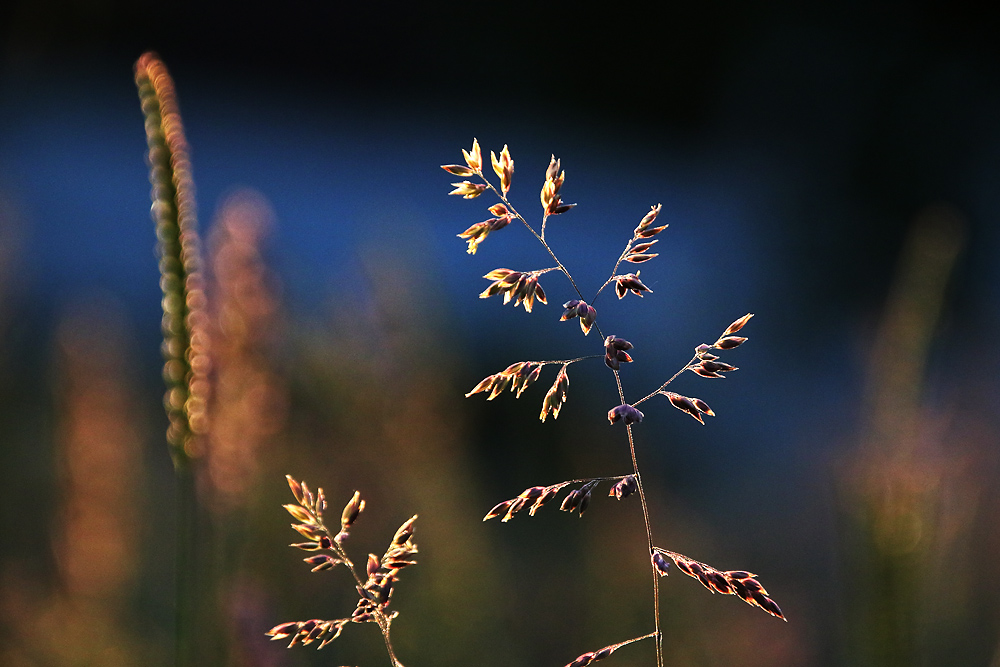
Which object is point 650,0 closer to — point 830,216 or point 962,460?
point 830,216

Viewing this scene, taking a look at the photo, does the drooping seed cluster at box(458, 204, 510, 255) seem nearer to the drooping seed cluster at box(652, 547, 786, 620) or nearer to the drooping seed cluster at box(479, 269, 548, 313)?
the drooping seed cluster at box(479, 269, 548, 313)

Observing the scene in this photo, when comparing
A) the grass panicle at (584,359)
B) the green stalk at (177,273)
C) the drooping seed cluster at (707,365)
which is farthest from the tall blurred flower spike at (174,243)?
the drooping seed cluster at (707,365)

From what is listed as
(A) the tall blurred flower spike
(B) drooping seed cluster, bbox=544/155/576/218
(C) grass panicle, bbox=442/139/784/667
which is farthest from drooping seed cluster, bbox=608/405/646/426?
(A) the tall blurred flower spike

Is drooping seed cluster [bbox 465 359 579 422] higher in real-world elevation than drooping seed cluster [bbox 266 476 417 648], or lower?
higher

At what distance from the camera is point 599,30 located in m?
5.94

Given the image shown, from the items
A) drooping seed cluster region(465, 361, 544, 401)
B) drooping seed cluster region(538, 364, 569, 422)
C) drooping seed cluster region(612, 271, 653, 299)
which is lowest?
drooping seed cluster region(538, 364, 569, 422)

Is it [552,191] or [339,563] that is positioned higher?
[552,191]

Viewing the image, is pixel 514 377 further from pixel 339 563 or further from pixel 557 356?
pixel 557 356

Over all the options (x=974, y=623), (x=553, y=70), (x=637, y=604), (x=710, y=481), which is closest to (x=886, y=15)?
(x=553, y=70)

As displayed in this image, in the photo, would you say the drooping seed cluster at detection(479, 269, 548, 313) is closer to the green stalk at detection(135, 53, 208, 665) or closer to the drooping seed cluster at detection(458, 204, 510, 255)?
the drooping seed cluster at detection(458, 204, 510, 255)

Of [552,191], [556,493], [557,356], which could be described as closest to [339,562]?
[556,493]

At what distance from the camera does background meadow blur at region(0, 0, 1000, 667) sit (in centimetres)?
80

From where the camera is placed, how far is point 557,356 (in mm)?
3309

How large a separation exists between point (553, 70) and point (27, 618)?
5.52m
